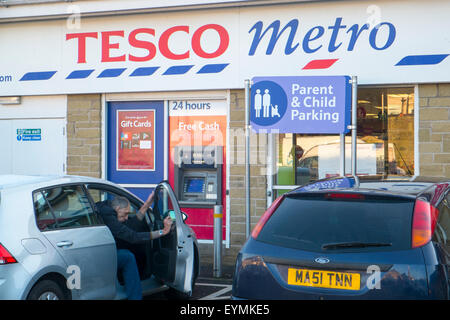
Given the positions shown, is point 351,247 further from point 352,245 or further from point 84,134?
point 84,134

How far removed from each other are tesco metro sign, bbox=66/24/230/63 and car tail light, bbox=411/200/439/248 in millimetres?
5968

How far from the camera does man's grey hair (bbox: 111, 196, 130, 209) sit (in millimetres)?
6500

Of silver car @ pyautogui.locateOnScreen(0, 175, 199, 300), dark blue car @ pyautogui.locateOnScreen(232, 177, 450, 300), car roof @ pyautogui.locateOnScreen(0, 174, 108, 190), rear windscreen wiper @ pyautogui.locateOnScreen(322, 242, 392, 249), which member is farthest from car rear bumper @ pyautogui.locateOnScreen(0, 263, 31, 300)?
rear windscreen wiper @ pyautogui.locateOnScreen(322, 242, 392, 249)

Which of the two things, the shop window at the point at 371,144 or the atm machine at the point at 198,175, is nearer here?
the shop window at the point at 371,144

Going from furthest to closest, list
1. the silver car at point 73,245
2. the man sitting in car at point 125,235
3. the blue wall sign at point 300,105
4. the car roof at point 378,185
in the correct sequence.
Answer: the blue wall sign at point 300,105 < the man sitting in car at point 125,235 < the silver car at point 73,245 < the car roof at point 378,185

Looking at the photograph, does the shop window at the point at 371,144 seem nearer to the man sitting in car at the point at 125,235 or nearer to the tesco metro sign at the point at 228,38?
the tesco metro sign at the point at 228,38

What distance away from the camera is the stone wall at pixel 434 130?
9047 millimetres

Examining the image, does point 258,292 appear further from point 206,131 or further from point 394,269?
point 206,131

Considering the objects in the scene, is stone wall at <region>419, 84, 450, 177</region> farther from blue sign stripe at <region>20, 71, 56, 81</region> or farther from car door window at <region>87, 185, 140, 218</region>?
blue sign stripe at <region>20, 71, 56, 81</region>

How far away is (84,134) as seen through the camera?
1061cm

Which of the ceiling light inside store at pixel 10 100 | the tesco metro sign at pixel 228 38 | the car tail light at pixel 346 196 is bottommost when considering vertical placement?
the car tail light at pixel 346 196

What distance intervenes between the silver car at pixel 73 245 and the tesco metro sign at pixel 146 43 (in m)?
3.79

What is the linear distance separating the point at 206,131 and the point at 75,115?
2.32 meters

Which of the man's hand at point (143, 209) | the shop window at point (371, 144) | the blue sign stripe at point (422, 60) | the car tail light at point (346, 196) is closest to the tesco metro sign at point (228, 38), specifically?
the blue sign stripe at point (422, 60)
